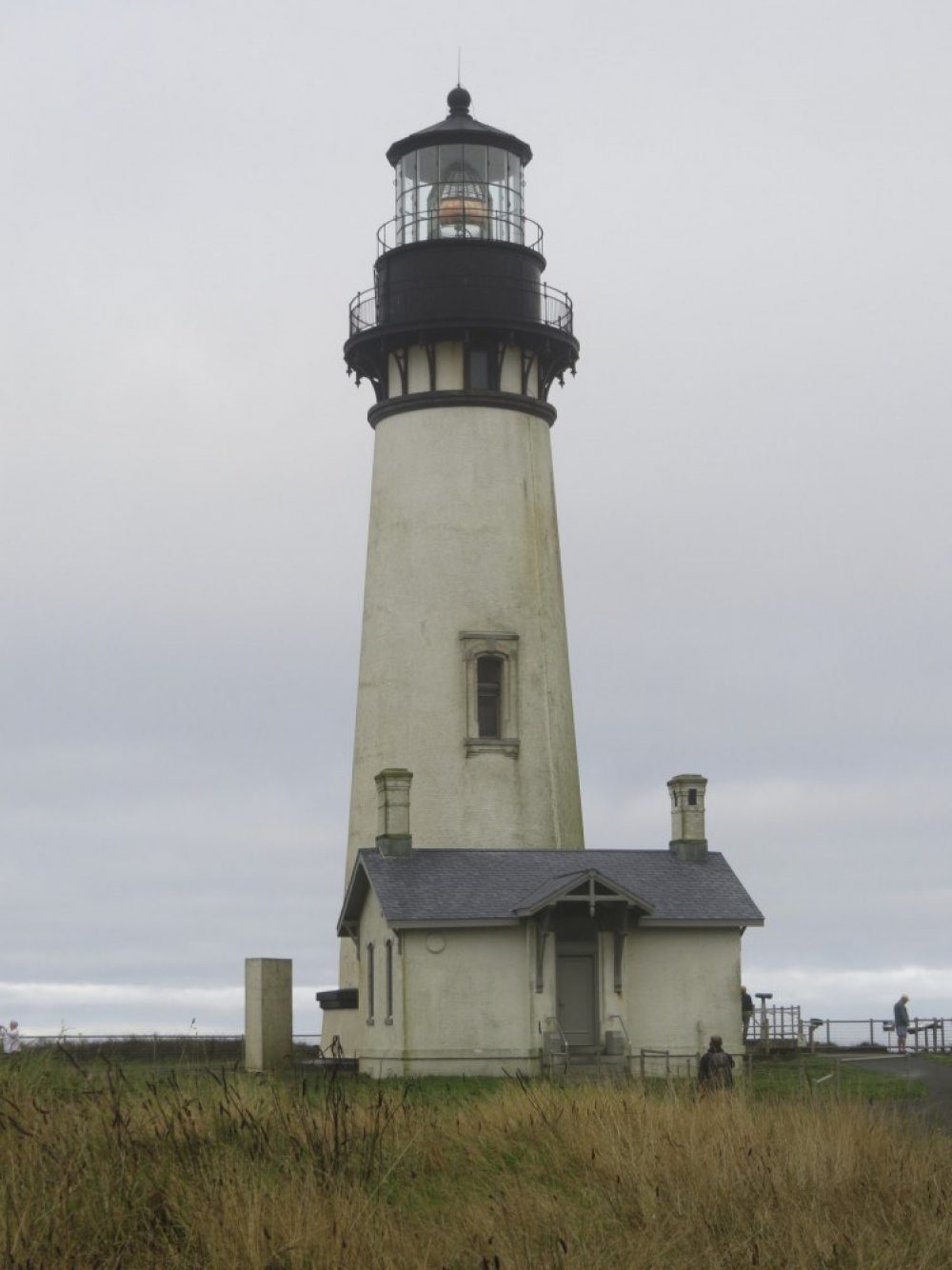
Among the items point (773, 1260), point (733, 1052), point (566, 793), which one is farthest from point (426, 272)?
point (773, 1260)

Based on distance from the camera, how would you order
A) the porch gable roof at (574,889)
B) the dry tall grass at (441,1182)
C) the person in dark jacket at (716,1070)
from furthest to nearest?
1. the porch gable roof at (574,889)
2. the person in dark jacket at (716,1070)
3. the dry tall grass at (441,1182)

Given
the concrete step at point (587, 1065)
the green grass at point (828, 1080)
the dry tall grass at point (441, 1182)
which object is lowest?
the dry tall grass at point (441, 1182)

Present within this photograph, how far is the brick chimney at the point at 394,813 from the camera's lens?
3497cm

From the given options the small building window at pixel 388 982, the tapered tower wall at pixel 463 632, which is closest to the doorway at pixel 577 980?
the small building window at pixel 388 982

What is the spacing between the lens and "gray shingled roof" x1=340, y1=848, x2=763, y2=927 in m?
33.2

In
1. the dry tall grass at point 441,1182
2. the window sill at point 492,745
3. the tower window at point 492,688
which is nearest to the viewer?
the dry tall grass at point 441,1182

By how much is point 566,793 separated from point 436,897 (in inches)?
201

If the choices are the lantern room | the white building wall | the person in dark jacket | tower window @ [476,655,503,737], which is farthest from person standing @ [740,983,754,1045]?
the lantern room

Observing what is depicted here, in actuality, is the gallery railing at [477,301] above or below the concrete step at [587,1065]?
above

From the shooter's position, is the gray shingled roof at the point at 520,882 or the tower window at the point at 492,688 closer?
the gray shingled roof at the point at 520,882

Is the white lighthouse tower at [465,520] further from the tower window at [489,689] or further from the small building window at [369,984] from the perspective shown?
the small building window at [369,984]

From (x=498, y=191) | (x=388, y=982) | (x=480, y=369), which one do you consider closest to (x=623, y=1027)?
(x=388, y=982)

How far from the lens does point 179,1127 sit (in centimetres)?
1566

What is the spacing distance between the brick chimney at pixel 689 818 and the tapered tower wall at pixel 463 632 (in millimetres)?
2224
